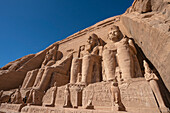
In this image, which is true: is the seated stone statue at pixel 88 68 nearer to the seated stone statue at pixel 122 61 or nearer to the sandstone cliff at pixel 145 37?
the seated stone statue at pixel 122 61

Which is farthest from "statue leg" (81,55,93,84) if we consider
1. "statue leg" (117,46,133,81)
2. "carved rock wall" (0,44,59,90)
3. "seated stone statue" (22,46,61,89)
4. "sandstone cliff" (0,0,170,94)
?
"carved rock wall" (0,44,59,90)

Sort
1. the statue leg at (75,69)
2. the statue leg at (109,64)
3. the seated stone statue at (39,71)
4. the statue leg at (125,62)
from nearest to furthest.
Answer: the statue leg at (125,62)
the statue leg at (109,64)
the statue leg at (75,69)
the seated stone statue at (39,71)

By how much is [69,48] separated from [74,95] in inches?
235

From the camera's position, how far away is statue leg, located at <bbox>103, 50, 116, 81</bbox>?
14.5ft

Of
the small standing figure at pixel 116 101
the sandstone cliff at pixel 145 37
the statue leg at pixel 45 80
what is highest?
the sandstone cliff at pixel 145 37

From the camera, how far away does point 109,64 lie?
15.3 feet

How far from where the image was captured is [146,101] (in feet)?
8.42

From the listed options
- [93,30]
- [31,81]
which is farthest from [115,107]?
[93,30]

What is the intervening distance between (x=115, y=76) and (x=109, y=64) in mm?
639

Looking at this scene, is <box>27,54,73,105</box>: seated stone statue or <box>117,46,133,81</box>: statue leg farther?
<box>27,54,73,105</box>: seated stone statue

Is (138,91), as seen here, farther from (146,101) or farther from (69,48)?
(69,48)

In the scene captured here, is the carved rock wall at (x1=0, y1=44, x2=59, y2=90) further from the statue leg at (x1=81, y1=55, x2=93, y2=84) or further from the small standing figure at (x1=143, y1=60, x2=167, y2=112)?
the small standing figure at (x1=143, y1=60, x2=167, y2=112)

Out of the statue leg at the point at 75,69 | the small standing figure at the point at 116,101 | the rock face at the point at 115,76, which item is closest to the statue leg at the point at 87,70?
the rock face at the point at 115,76

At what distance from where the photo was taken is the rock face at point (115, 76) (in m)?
2.66
